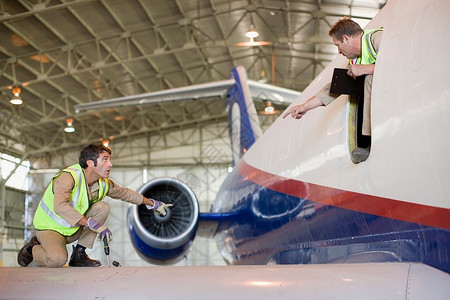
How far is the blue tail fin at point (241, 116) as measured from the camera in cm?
1370

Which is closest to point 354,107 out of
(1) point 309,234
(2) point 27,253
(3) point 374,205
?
(3) point 374,205

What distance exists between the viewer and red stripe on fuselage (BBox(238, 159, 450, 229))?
3402mm

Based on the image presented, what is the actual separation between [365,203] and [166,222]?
6.84 meters

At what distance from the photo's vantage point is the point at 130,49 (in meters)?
25.9

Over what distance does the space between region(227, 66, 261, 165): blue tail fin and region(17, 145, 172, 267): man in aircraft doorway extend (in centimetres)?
812

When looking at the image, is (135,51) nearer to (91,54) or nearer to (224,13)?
(91,54)

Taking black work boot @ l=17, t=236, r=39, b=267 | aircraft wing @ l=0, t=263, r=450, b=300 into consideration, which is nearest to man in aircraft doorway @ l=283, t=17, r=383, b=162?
aircraft wing @ l=0, t=263, r=450, b=300

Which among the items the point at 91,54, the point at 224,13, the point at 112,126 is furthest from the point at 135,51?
the point at 112,126

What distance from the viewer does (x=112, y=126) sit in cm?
3794

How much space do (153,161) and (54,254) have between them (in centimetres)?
3658

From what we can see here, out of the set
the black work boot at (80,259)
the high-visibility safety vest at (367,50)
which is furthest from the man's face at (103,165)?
the high-visibility safety vest at (367,50)

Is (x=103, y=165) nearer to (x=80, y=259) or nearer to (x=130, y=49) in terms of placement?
(x=80, y=259)

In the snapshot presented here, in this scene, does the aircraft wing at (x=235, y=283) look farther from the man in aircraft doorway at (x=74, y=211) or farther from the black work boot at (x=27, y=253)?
the black work boot at (x=27, y=253)

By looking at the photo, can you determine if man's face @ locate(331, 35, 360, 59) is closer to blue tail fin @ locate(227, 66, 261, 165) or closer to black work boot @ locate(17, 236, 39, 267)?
black work boot @ locate(17, 236, 39, 267)
